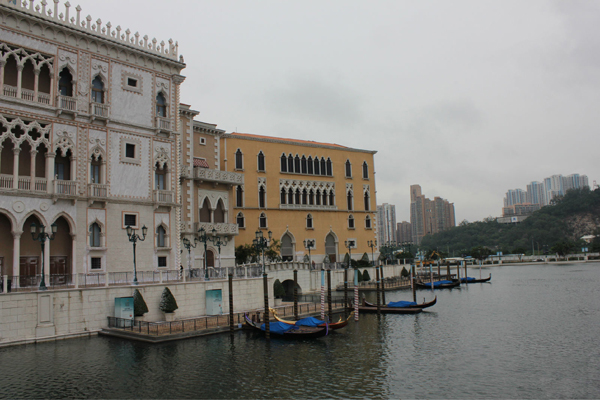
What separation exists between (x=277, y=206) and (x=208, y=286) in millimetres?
21068

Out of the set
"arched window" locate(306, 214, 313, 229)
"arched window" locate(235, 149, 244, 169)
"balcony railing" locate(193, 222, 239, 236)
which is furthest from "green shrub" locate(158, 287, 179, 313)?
"arched window" locate(306, 214, 313, 229)

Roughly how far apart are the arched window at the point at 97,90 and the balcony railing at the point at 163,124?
3430 mm

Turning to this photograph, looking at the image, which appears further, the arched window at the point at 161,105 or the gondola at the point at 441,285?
the gondola at the point at 441,285

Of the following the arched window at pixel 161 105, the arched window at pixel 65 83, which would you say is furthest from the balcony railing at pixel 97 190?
the arched window at pixel 161 105

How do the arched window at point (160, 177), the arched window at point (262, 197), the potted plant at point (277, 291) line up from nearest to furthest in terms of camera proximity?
1. the arched window at point (160, 177)
2. the potted plant at point (277, 291)
3. the arched window at point (262, 197)

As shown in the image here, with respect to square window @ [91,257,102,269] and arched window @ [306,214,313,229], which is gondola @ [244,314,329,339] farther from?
arched window @ [306,214,313,229]

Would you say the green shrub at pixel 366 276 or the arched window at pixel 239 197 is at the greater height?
the arched window at pixel 239 197

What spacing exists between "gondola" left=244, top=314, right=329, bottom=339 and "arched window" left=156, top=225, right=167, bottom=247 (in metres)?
9.01

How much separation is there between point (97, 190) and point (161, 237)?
484 cm

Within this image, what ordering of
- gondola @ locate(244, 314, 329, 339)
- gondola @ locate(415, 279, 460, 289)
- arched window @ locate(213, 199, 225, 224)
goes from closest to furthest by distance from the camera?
gondola @ locate(244, 314, 329, 339), arched window @ locate(213, 199, 225, 224), gondola @ locate(415, 279, 460, 289)

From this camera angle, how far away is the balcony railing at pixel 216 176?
36.2m

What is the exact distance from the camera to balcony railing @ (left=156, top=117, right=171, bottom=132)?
96.5 feet

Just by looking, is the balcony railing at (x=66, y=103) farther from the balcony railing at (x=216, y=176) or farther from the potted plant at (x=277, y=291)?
the potted plant at (x=277, y=291)

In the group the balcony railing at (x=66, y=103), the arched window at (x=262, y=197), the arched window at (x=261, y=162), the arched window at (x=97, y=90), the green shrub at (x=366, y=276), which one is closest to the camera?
the balcony railing at (x=66, y=103)
